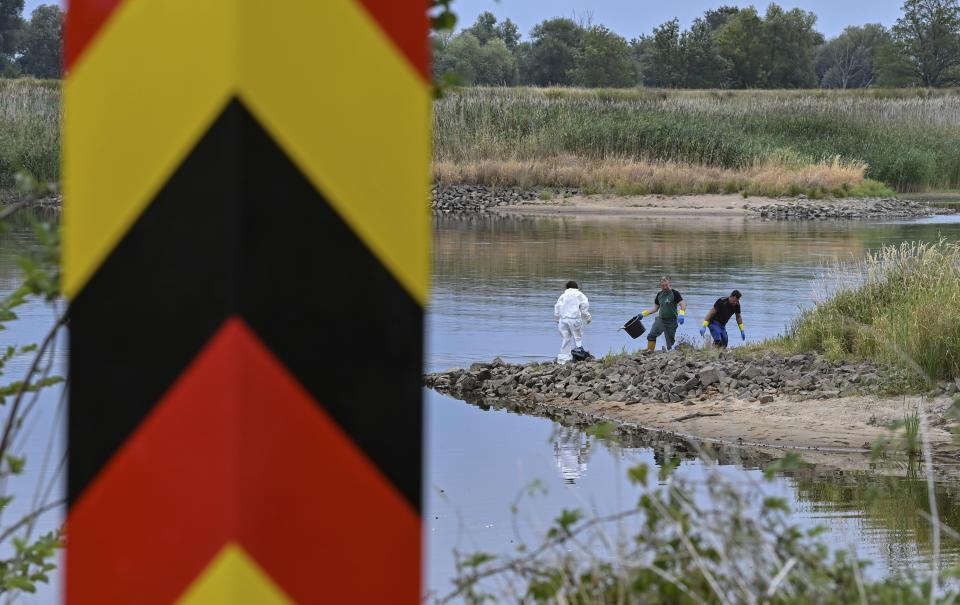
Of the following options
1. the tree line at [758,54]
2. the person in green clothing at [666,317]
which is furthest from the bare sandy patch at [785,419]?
the tree line at [758,54]

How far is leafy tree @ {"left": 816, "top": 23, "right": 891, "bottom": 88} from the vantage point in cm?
14038

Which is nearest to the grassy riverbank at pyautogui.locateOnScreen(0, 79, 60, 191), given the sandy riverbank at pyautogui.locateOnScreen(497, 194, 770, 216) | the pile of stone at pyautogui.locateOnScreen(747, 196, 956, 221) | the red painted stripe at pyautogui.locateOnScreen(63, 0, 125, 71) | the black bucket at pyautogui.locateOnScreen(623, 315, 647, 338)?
the sandy riverbank at pyautogui.locateOnScreen(497, 194, 770, 216)

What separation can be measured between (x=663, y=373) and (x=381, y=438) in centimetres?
1617

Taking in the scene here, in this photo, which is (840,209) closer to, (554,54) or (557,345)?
(557,345)

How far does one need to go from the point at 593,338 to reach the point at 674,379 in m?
4.25

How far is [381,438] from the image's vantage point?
1134 mm

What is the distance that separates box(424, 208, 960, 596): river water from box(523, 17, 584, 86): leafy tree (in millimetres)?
70150

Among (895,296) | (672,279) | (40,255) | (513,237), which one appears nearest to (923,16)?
(513,237)

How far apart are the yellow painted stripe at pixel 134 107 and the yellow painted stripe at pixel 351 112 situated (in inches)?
1.3

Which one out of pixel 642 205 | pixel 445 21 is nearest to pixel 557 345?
pixel 445 21

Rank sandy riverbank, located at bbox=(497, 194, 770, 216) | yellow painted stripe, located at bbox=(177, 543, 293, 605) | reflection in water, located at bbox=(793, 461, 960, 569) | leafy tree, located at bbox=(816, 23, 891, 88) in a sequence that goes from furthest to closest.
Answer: leafy tree, located at bbox=(816, 23, 891, 88), sandy riverbank, located at bbox=(497, 194, 770, 216), reflection in water, located at bbox=(793, 461, 960, 569), yellow painted stripe, located at bbox=(177, 543, 293, 605)

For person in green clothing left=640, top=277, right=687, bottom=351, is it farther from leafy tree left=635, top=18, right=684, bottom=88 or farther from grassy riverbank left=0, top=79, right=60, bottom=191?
leafy tree left=635, top=18, right=684, bottom=88

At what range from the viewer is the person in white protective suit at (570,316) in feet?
60.8

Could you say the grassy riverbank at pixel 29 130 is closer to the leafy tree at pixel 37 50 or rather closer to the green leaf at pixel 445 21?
the green leaf at pixel 445 21
